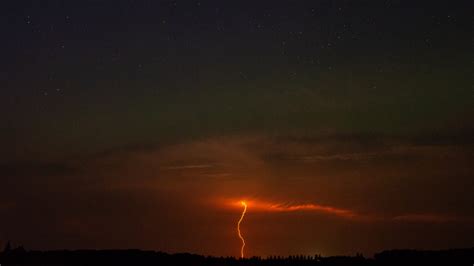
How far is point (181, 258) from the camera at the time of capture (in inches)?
2677

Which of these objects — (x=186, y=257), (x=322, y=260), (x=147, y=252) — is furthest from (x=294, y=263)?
(x=147, y=252)

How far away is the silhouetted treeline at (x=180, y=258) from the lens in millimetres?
58594

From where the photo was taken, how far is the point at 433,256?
5819 cm

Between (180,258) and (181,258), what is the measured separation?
4.4 inches

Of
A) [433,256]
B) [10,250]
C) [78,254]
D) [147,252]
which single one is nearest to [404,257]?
[433,256]

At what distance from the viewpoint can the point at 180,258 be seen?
67.9 meters

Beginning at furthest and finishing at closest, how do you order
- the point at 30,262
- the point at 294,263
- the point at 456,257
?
the point at 30,262, the point at 294,263, the point at 456,257

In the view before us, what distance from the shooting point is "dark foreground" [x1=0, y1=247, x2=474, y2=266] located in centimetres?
5856

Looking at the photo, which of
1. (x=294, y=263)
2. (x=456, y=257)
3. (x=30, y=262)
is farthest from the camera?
(x=30, y=262)

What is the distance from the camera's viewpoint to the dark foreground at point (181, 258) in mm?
58562

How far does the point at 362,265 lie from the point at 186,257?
17820 millimetres

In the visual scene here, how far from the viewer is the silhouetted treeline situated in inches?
→ 2307

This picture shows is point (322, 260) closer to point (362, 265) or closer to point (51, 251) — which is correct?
point (362, 265)

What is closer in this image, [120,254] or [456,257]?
[456,257]
